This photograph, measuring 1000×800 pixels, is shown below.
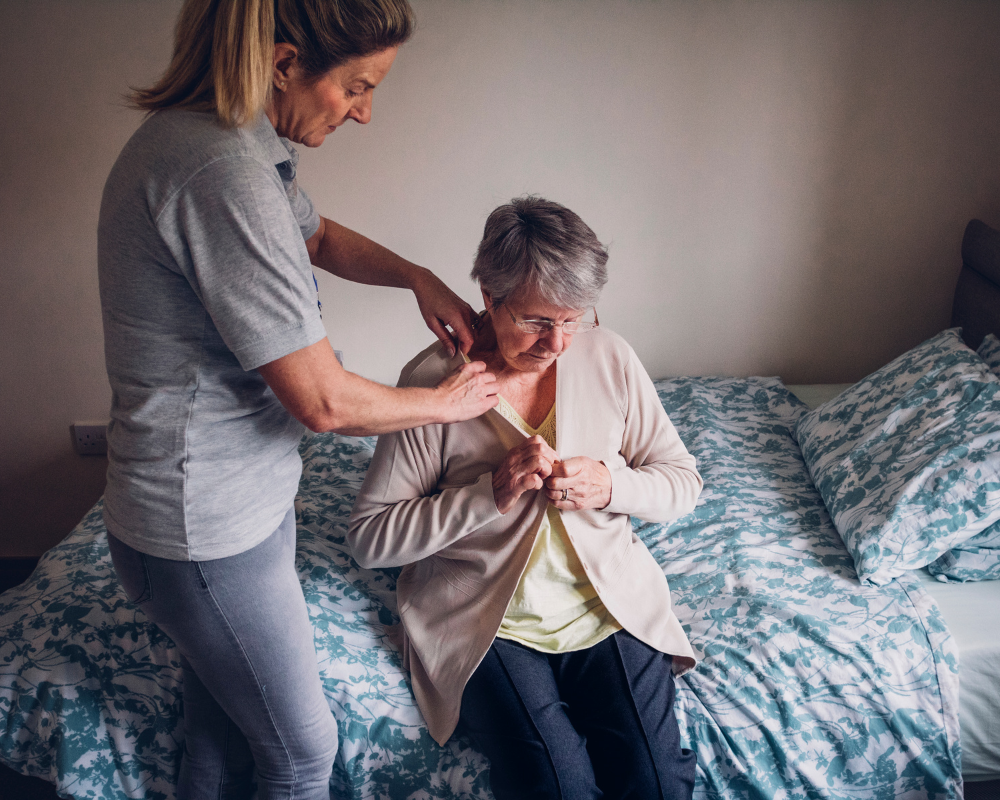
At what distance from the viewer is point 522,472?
1.23 meters

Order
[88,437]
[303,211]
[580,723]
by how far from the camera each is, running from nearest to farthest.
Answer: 1. [580,723]
2. [303,211]
3. [88,437]

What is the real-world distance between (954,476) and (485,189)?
1.58m

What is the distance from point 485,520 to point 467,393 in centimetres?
24

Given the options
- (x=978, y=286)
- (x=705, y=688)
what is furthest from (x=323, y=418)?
(x=978, y=286)

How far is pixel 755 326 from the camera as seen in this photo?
256 cm

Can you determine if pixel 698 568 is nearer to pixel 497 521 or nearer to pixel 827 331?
pixel 497 521

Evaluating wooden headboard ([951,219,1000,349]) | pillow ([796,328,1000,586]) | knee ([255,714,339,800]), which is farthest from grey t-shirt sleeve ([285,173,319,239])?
wooden headboard ([951,219,1000,349])

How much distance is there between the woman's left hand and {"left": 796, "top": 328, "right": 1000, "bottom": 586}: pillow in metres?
0.63

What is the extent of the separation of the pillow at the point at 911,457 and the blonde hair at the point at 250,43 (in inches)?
53.2

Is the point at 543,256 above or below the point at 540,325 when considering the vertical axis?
above

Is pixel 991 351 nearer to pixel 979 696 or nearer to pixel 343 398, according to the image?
pixel 979 696

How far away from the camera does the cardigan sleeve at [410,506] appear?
127 cm

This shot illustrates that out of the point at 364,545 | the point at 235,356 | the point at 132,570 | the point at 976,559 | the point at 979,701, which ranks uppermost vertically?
the point at 235,356

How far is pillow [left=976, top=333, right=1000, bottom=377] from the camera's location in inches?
73.9
